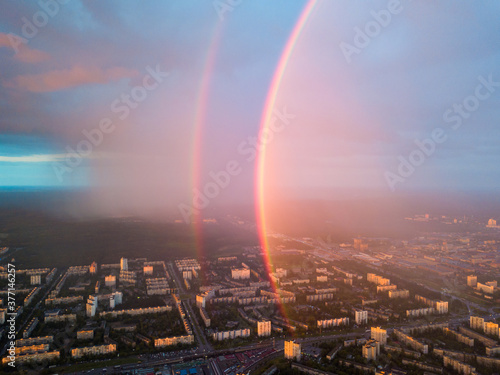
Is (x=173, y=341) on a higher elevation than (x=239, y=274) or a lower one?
lower

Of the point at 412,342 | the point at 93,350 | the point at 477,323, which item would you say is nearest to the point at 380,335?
the point at 412,342

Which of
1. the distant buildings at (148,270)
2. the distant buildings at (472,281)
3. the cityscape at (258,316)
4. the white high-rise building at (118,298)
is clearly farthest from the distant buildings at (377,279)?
the white high-rise building at (118,298)

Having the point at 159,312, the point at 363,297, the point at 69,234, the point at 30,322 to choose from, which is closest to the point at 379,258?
the point at 363,297

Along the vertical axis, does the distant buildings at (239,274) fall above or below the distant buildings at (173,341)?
above

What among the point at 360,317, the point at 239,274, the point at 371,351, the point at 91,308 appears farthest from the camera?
the point at 239,274

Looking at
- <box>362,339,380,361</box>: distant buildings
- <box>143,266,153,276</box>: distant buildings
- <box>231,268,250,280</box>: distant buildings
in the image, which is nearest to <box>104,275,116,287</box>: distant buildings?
<box>143,266,153,276</box>: distant buildings

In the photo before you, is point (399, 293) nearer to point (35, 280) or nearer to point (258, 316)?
point (258, 316)

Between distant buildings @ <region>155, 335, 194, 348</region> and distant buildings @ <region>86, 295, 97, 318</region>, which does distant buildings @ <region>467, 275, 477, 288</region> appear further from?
distant buildings @ <region>86, 295, 97, 318</region>

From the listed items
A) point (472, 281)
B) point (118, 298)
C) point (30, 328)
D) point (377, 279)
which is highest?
point (118, 298)

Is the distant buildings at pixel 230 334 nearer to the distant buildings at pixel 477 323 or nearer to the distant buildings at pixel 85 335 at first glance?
the distant buildings at pixel 85 335

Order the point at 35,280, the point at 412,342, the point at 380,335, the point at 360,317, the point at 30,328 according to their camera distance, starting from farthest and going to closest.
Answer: the point at 35,280
the point at 360,317
the point at 30,328
the point at 380,335
the point at 412,342

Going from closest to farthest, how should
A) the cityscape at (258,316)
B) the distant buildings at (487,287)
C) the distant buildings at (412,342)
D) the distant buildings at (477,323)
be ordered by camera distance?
the cityscape at (258,316) → the distant buildings at (412,342) → the distant buildings at (477,323) → the distant buildings at (487,287)

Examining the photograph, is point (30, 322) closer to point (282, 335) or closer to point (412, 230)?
point (282, 335)
